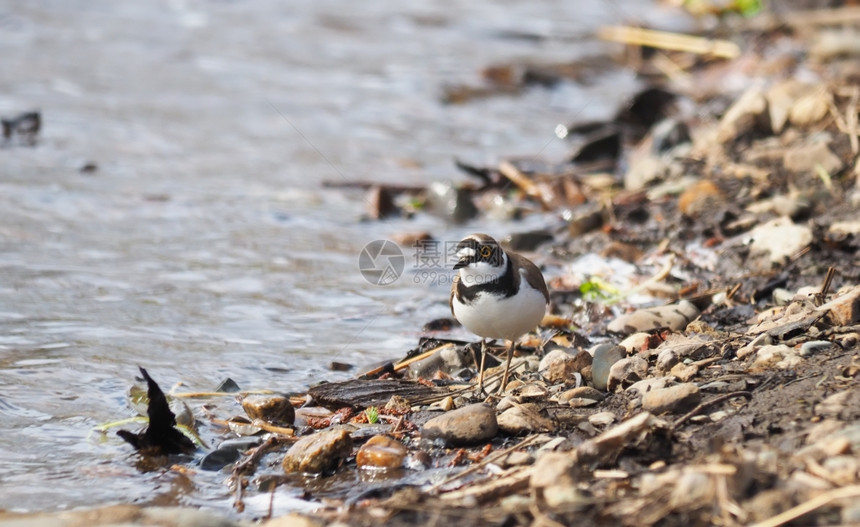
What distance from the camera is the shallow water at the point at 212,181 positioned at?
5.66 meters

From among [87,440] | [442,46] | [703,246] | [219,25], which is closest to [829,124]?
[703,246]

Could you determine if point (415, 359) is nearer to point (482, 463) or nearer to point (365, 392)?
point (365, 392)

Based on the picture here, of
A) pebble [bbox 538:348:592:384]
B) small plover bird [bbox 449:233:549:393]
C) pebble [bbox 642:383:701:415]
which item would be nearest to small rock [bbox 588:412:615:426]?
pebble [bbox 642:383:701:415]

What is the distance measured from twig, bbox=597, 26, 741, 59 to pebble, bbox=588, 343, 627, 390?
9.77m

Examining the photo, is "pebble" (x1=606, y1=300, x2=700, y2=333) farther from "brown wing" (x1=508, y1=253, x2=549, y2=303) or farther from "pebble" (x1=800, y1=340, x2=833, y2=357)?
"pebble" (x1=800, y1=340, x2=833, y2=357)

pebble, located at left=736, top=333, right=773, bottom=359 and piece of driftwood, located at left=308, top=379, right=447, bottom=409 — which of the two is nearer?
pebble, located at left=736, top=333, right=773, bottom=359

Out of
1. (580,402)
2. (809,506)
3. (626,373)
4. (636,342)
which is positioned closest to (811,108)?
(636,342)


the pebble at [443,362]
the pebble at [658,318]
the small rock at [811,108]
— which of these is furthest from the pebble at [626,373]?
the small rock at [811,108]

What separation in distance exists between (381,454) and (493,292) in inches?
43.8

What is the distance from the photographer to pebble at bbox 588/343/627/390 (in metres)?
5.05

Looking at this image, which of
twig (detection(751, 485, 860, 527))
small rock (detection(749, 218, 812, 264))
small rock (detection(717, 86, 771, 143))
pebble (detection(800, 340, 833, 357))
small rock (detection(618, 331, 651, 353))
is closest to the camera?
twig (detection(751, 485, 860, 527))

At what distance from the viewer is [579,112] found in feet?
41.3

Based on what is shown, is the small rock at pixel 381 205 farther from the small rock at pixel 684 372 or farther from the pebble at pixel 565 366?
the small rock at pixel 684 372

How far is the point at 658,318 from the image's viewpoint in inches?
232
